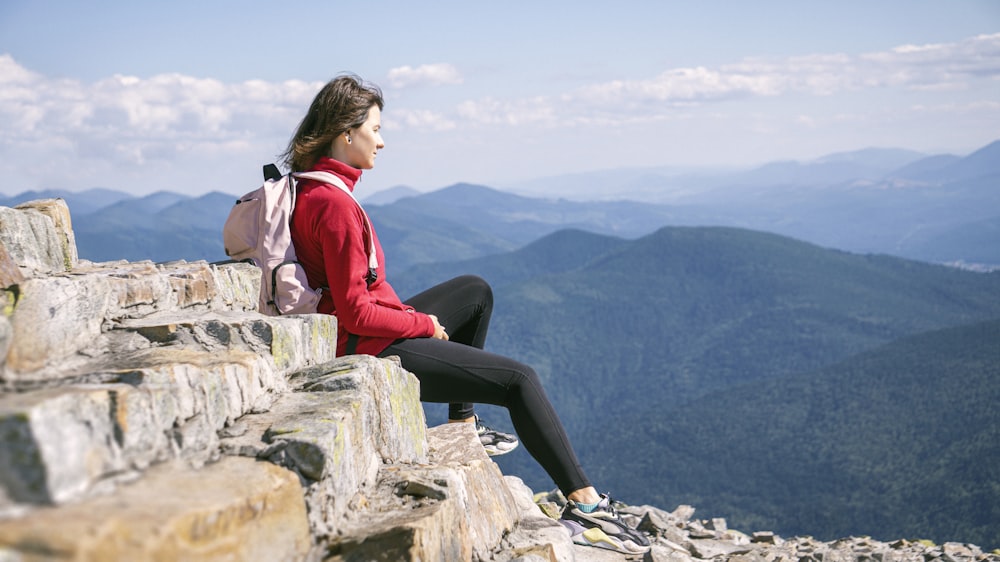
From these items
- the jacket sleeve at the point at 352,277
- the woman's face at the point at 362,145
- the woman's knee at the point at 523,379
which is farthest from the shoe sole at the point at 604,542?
the woman's face at the point at 362,145

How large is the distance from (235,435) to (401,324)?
208 cm

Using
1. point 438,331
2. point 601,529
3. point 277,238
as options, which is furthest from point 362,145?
point 601,529

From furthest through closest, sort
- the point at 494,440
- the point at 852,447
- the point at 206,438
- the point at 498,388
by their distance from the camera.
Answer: the point at 852,447 < the point at 494,440 < the point at 498,388 < the point at 206,438

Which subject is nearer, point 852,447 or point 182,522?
point 182,522

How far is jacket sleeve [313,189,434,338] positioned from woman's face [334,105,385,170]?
0.59m

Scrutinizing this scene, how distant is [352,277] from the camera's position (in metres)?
6.54

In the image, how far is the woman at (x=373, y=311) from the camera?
6.57 meters

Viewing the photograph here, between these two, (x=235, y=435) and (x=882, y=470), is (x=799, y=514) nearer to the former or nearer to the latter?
(x=882, y=470)

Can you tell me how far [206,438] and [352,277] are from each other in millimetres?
2078

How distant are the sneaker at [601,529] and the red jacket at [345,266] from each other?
2188 millimetres

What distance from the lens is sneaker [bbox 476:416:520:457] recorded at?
27.5 ft

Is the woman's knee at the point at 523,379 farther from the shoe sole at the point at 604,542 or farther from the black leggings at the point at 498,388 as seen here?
the shoe sole at the point at 604,542

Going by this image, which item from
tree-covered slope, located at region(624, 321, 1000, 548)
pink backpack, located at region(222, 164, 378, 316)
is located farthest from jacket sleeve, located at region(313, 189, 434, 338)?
tree-covered slope, located at region(624, 321, 1000, 548)

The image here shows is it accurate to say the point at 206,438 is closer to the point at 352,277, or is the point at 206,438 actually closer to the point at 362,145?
the point at 352,277
